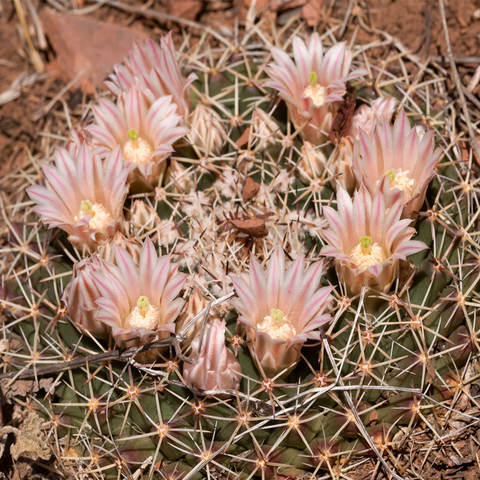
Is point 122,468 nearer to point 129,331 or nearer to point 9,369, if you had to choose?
point 129,331

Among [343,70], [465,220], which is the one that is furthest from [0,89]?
[465,220]

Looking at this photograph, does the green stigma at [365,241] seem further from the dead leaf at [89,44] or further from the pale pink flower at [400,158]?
the dead leaf at [89,44]

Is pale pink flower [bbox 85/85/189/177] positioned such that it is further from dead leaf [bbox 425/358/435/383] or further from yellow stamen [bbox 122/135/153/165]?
dead leaf [bbox 425/358/435/383]

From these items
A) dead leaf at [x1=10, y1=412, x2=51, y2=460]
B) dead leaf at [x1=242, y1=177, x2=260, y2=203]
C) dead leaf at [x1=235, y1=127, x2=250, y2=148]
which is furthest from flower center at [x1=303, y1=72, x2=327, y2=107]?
dead leaf at [x1=10, y1=412, x2=51, y2=460]

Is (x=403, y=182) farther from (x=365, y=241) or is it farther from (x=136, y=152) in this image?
(x=136, y=152)

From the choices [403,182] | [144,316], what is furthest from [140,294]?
[403,182]

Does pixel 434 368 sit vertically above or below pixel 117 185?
Result: below
